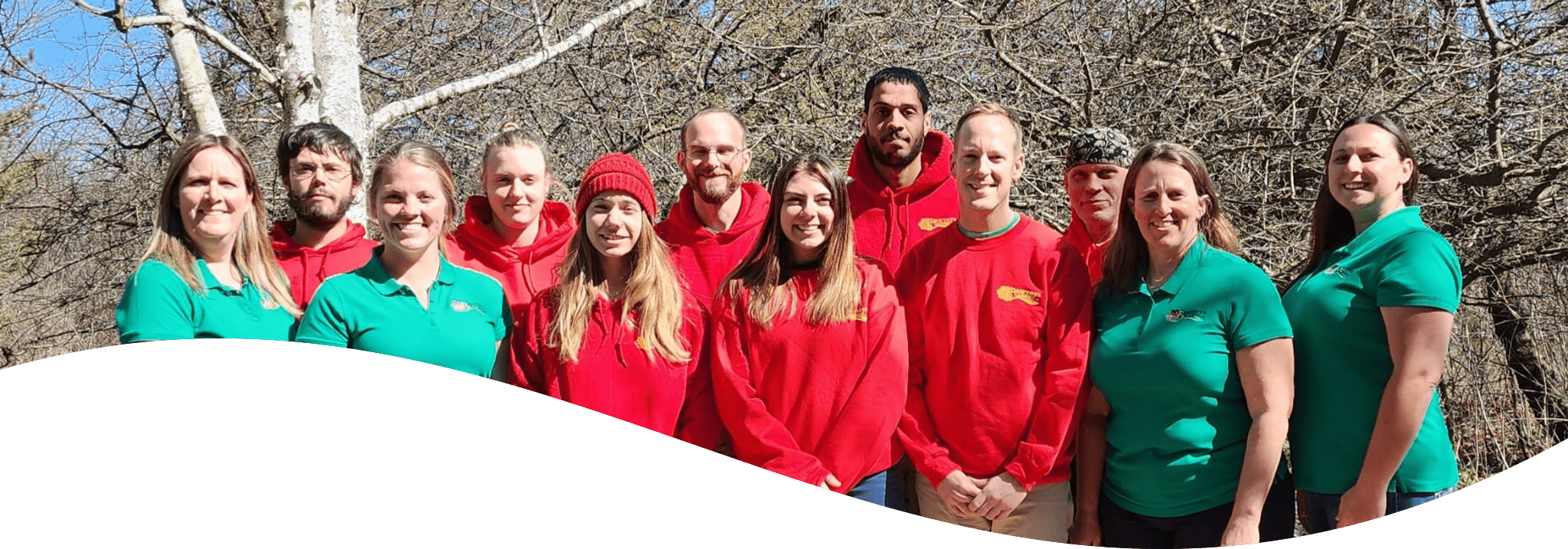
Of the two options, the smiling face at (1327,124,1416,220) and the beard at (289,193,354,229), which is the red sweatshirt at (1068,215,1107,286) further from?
the beard at (289,193,354,229)

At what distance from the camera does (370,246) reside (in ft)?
11.8

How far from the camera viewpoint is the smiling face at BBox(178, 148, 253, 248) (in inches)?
122

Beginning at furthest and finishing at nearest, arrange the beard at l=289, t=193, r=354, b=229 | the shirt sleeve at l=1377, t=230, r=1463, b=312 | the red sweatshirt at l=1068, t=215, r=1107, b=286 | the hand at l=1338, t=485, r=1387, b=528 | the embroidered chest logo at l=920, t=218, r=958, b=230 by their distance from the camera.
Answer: the embroidered chest logo at l=920, t=218, r=958, b=230, the beard at l=289, t=193, r=354, b=229, the red sweatshirt at l=1068, t=215, r=1107, b=286, the hand at l=1338, t=485, r=1387, b=528, the shirt sleeve at l=1377, t=230, r=1463, b=312

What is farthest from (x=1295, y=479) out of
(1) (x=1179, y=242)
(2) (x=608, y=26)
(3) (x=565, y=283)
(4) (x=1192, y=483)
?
(2) (x=608, y=26)

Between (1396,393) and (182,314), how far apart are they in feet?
9.28

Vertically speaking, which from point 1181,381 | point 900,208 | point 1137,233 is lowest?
point 1181,381

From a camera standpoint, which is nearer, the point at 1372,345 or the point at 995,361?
the point at 1372,345

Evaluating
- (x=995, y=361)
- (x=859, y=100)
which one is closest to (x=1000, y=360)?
(x=995, y=361)

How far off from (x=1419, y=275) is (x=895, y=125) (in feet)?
4.84

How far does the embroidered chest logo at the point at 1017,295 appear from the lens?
3100 millimetres

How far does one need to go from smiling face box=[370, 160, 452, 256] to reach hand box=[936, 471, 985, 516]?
140 centimetres

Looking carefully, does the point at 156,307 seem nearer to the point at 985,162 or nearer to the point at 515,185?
the point at 515,185

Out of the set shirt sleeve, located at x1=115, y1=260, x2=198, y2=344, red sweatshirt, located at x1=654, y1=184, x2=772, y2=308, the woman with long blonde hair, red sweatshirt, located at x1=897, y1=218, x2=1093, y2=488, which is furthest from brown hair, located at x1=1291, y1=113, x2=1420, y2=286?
shirt sleeve, located at x1=115, y1=260, x2=198, y2=344

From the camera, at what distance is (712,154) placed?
3.62 metres
